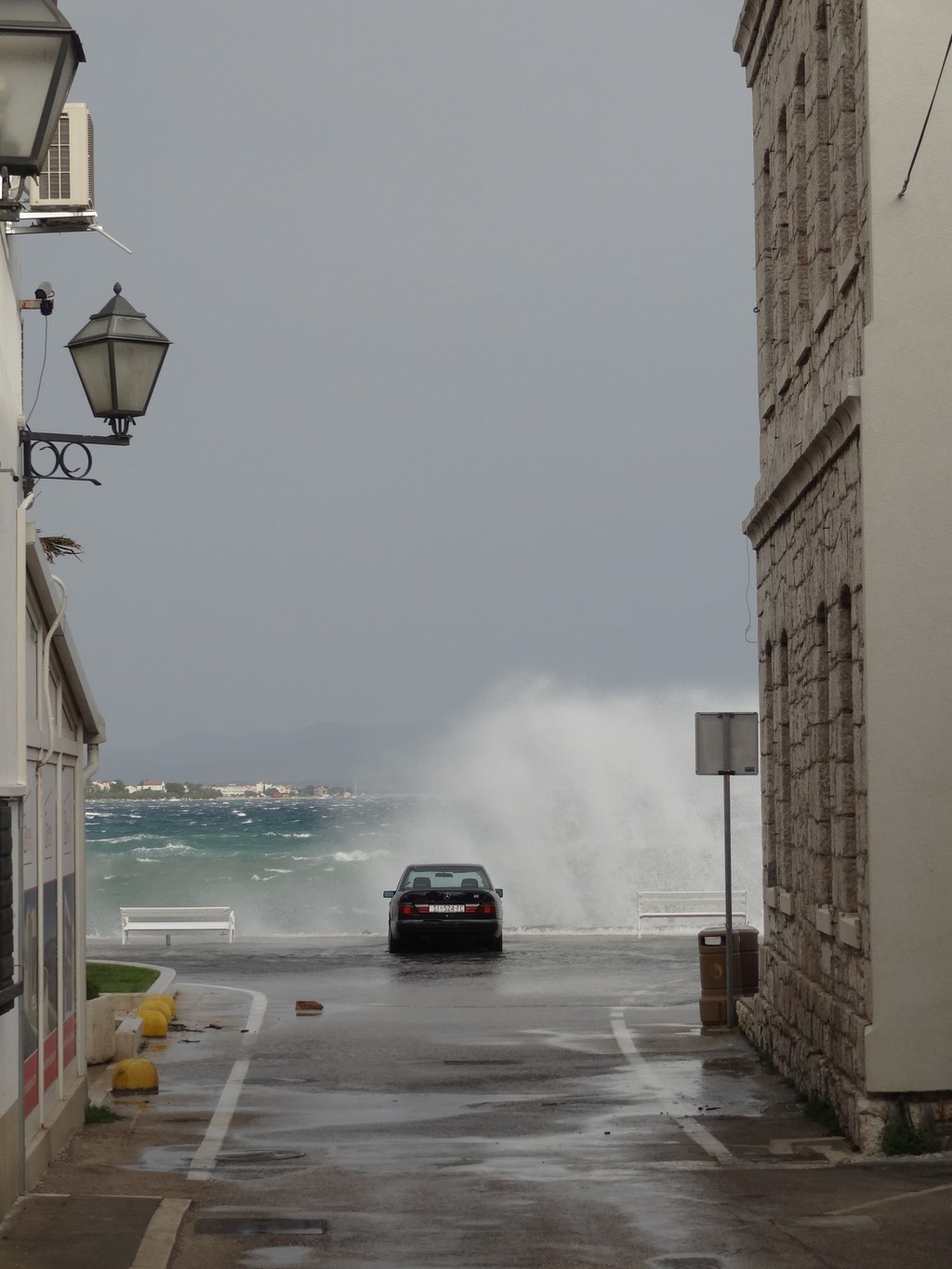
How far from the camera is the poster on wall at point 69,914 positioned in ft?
44.1

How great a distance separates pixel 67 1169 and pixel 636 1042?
8.42 metres

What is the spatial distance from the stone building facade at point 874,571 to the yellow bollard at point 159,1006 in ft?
25.0

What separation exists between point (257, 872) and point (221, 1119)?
276 ft

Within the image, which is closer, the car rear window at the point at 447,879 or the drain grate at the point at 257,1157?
the drain grate at the point at 257,1157

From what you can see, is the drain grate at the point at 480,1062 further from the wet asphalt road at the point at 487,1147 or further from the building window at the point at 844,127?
the building window at the point at 844,127

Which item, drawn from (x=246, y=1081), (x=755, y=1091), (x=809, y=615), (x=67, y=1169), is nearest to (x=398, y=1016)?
(x=246, y=1081)

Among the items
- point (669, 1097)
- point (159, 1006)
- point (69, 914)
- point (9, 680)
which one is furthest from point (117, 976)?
point (9, 680)

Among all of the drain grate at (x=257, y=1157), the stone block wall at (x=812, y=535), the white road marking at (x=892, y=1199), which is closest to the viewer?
the white road marking at (x=892, y=1199)

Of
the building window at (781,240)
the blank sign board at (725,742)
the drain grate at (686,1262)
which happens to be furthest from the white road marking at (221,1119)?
the building window at (781,240)

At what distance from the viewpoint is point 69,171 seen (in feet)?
47.1

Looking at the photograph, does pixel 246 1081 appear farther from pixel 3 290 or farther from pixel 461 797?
pixel 461 797

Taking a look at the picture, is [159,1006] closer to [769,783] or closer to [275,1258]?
[769,783]

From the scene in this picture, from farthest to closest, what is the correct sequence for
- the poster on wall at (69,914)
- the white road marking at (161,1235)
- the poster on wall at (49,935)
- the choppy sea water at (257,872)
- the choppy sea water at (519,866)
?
the choppy sea water at (257,872)
the choppy sea water at (519,866)
the poster on wall at (69,914)
the poster on wall at (49,935)
the white road marking at (161,1235)

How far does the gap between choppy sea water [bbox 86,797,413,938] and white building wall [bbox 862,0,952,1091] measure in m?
38.8
